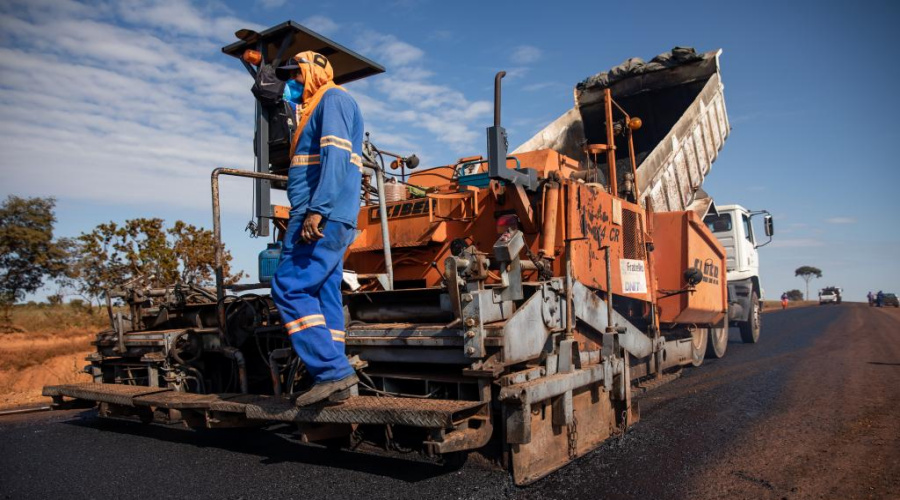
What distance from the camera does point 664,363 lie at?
6.32 meters

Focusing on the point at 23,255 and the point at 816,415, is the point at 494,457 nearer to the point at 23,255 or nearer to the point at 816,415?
the point at 816,415

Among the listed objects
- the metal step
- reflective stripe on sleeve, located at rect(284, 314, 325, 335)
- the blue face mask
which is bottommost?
the metal step

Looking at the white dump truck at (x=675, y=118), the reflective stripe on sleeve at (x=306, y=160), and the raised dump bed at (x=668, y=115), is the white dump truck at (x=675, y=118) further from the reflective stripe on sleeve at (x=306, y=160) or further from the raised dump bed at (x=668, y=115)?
the reflective stripe on sleeve at (x=306, y=160)

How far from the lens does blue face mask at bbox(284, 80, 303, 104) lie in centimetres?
355

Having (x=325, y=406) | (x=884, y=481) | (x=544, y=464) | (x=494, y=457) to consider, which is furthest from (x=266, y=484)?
(x=884, y=481)

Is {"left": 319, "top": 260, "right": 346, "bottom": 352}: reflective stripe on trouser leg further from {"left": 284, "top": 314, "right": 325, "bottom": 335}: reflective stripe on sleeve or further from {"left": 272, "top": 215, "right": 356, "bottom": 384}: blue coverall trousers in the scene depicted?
{"left": 284, "top": 314, "right": 325, "bottom": 335}: reflective stripe on sleeve

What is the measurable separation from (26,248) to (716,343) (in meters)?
20.4

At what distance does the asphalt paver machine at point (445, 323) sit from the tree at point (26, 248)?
56.7 feet

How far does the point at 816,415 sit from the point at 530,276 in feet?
9.27

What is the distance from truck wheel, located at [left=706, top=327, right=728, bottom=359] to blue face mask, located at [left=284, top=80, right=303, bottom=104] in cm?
712

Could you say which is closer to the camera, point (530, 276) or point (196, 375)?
point (530, 276)

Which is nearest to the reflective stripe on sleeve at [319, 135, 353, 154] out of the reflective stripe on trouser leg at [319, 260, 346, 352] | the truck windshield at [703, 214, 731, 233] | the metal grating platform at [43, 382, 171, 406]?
the reflective stripe on trouser leg at [319, 260, 346, 352]

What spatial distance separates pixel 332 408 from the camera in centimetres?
321

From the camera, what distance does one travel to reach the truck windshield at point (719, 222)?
12.3 meters
